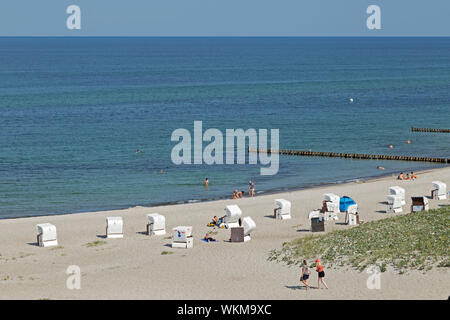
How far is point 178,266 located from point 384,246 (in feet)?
31.0

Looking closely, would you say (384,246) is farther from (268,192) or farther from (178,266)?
(268,192)

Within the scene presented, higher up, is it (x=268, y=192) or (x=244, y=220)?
(x=268, y=192)

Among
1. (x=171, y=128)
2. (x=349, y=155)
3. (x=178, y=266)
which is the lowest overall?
(x=178, y=266)

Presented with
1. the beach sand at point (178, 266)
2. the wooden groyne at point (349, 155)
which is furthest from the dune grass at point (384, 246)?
the wooden groyne at point (349, 155)

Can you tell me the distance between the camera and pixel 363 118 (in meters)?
110

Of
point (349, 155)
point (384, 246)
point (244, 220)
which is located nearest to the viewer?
point (384, 246)

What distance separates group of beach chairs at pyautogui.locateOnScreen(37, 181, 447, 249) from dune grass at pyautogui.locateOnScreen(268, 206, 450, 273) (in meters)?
3.04

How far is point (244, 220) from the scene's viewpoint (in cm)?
3919

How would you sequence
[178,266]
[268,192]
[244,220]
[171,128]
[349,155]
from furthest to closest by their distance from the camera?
1. [171,128]
2. [349,155]
3. [268,192]
4. [244,220]
5. [178,266]

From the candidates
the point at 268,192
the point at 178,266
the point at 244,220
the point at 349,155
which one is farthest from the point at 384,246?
the point at 349,155

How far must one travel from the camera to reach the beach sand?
95.1 feet

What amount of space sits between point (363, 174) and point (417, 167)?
20.7ft

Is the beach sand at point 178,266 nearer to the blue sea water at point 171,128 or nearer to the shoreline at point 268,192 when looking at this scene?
the shoreline at point 268,192

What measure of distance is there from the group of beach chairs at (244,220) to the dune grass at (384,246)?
3.04 m
